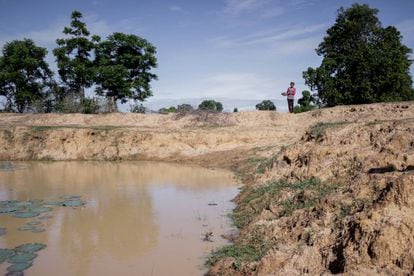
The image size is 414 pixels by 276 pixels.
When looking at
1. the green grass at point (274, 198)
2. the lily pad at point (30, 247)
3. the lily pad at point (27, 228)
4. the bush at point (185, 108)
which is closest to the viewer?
the lily pad at point (30, 247)

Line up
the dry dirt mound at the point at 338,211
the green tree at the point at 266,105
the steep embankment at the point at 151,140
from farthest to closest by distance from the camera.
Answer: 1. the green tree at the point at 266,105
2. the steep embankment at the point at 151,140
3. the dry dirt mound at the point at 338,211

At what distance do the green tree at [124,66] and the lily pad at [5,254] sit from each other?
755 inches

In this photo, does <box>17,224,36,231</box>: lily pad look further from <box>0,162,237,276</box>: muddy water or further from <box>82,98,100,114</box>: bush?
<box>82,98,100,114</box>: bush

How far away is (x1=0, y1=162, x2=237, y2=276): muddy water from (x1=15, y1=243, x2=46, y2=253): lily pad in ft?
0.42

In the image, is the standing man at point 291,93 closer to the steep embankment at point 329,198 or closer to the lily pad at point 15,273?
the steep embankment at point 329,198

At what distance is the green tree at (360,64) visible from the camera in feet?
61.9

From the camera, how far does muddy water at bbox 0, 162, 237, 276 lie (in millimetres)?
5812

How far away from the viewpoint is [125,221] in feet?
26.1

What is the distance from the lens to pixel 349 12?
23.7 metres

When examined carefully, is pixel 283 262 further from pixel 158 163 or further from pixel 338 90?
pixel 338 90

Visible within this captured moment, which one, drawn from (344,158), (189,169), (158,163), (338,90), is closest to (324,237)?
(344,158)

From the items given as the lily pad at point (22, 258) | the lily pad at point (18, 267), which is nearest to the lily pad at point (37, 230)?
the lily pad at point (22, 258)

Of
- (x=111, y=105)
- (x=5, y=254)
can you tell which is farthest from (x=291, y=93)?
(x=5, y=254)

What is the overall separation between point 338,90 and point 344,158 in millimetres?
13769
